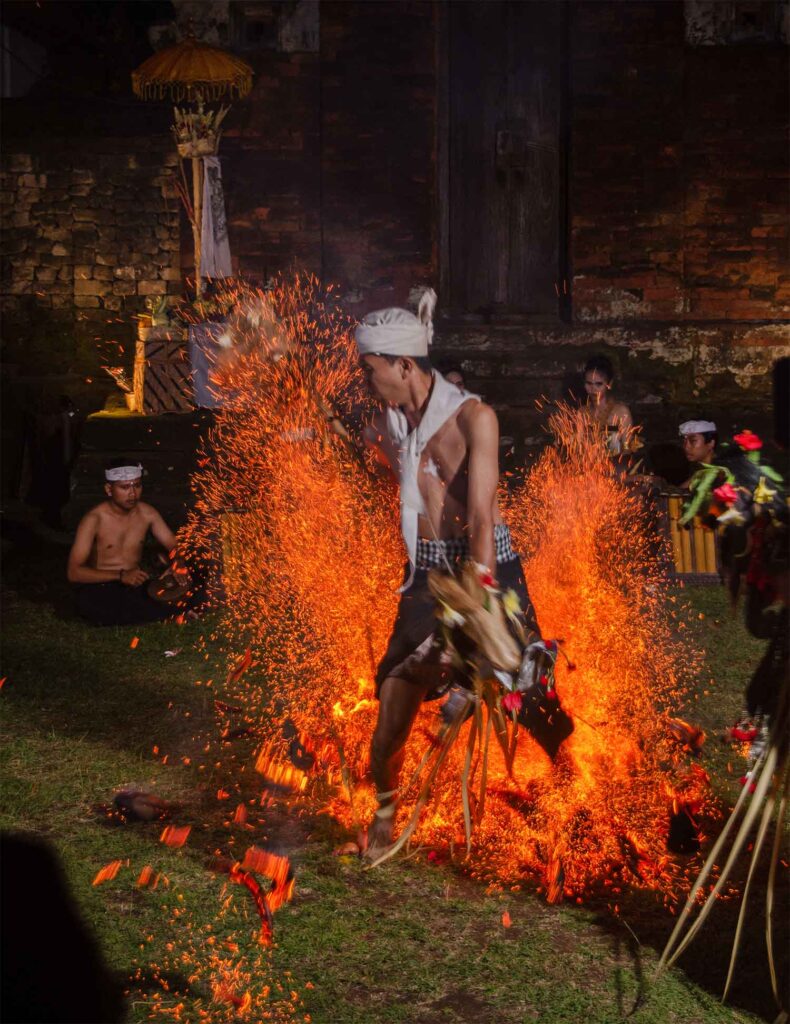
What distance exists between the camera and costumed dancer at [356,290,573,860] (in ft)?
14.9

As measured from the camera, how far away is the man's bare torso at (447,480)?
4625mm

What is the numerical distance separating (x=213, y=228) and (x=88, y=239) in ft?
5.42

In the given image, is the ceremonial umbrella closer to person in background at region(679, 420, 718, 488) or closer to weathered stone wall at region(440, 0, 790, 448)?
weathered stone wall at region(440, 0, 790, 448)

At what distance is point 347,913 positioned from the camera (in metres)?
4.39

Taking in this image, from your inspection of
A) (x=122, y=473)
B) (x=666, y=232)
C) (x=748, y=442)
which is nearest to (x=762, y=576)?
(x=748, y=442)

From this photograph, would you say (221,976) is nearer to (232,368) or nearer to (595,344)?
(232,368)

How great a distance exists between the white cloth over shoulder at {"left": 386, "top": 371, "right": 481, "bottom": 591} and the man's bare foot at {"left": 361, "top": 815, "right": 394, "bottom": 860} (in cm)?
93

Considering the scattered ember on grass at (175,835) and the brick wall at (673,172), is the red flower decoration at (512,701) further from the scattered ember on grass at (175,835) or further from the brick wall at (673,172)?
the brick wall at (673,172)

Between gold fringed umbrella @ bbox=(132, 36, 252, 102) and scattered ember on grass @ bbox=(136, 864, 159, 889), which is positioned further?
gold fringed umbrella @ bbox=(132, 36, 252, 102)

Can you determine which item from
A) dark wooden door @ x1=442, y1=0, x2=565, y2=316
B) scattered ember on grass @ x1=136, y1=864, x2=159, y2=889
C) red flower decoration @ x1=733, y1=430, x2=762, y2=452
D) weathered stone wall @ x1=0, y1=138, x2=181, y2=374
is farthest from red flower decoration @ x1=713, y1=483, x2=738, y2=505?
weathered stone wall @ x1=0, y1=138, x2=181, y2=374

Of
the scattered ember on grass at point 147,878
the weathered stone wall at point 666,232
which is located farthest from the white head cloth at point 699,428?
the scattered ember on grass at point 147,878

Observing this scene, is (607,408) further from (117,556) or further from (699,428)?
(117,556)

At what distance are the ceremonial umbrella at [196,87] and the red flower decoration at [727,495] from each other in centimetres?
787

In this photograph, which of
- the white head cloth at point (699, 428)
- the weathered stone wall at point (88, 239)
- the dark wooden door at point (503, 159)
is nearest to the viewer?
the white head cloth at point (699, 428)
